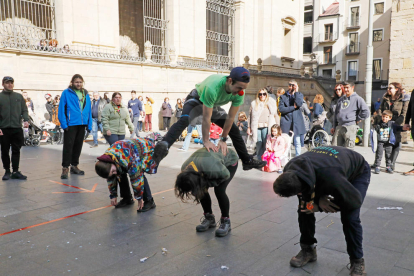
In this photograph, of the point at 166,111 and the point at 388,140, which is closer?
the point at 388,140

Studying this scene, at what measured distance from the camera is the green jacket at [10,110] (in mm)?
6723

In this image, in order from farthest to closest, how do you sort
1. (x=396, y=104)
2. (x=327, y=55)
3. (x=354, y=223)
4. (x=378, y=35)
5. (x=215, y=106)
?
(x=327, y=55) < (x=378, y=35) < (x=396, y=104) < (x=215, y=106) < (x=354, y=223)

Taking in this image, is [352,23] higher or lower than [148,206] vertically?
higher

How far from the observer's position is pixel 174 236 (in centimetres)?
412

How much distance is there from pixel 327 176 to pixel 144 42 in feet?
65.0

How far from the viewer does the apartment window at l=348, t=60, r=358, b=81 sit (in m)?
41.3

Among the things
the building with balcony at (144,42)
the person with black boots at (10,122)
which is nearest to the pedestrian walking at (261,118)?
the person with black boots at (10,122)

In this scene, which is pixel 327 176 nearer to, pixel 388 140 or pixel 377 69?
pixel 388 140

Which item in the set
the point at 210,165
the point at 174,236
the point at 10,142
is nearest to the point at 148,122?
the point at 10,142

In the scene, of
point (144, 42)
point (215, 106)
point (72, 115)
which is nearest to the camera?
point (215, 106)

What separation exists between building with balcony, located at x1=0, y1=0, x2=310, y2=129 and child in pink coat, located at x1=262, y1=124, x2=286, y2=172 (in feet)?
29.9

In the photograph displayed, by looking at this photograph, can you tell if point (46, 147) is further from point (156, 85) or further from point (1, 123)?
point (156, 85)

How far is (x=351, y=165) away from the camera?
306 centimetres

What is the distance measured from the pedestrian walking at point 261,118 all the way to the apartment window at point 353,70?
120 feet
